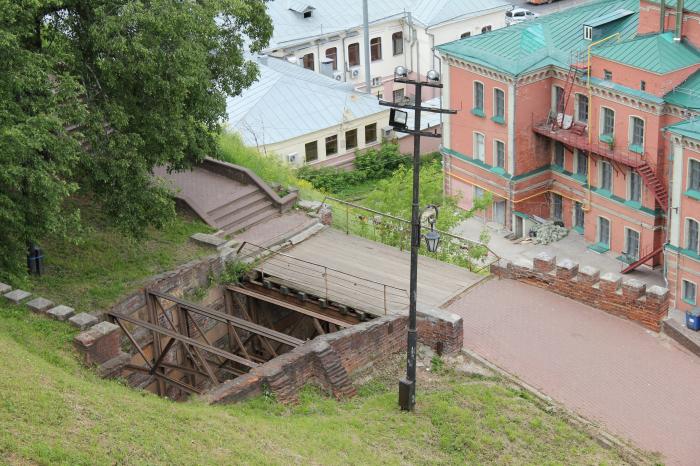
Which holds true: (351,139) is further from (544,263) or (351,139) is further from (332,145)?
(544,263)

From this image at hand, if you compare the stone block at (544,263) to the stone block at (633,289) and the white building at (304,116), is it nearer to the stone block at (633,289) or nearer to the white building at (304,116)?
the stone block at (633,289)

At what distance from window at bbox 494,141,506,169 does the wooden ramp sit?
20174mm

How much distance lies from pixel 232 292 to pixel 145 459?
11163mm

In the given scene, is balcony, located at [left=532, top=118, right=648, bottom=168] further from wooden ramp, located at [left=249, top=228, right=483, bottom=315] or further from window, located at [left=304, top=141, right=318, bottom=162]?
wooden ramp, located at [left=249, top=228, right=483, bottom=315]

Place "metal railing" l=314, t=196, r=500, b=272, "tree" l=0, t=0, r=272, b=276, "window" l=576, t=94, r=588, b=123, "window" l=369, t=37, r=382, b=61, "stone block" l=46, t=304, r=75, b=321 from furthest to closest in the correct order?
"window" l=369, t=37, r=382, b=61, "window" l=576, t=94, r=588, b=123, "metal railing" l=314, t=196, r=500, b=272, "stone block" l=46, t=304, r=75, b=321, "tree" l=0, t=0, r=272, b=276

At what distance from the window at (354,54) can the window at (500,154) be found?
15.3 metres

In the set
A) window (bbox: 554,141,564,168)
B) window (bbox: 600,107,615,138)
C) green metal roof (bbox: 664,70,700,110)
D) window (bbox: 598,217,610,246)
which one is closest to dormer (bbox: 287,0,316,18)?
window (bbox: 554,141,564,168)

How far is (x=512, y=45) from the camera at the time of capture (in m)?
47.0

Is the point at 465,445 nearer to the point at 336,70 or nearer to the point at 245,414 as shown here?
the point at 245,414

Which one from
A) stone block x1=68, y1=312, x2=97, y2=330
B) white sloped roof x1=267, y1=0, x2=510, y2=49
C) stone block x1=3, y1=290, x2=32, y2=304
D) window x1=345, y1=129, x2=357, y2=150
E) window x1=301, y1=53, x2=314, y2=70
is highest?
white sloped roof x1=267, y1=0, x2=510, y2=49

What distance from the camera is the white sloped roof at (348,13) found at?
197 ft

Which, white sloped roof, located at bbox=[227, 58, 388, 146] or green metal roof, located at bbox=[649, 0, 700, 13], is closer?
green metal roof, located at bbox=[649, 0, 700, 13]

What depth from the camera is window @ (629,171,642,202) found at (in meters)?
44.5

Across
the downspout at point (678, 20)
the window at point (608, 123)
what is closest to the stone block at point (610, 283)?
the window at point (608, 123)
